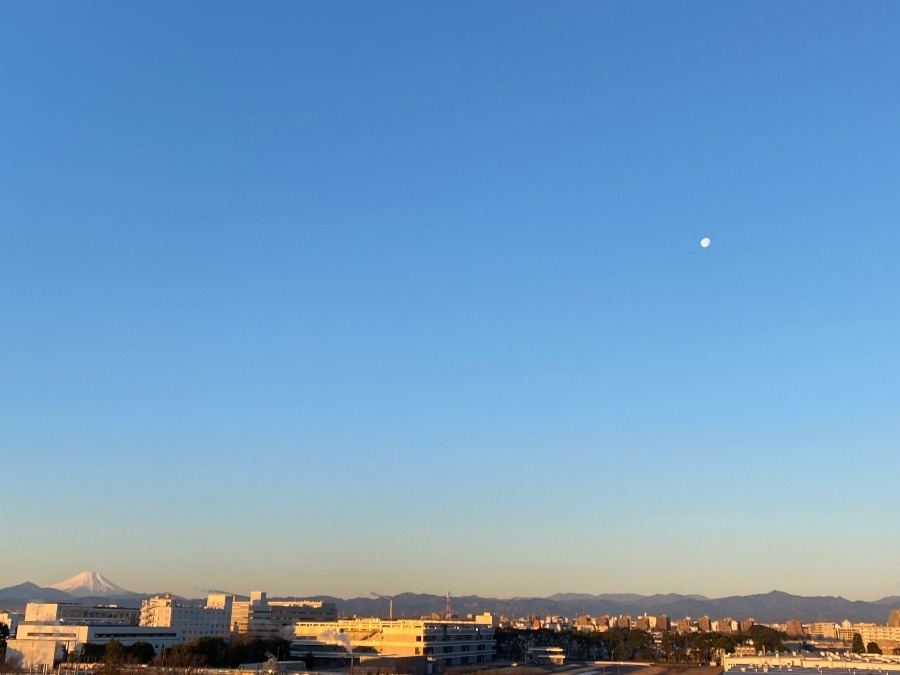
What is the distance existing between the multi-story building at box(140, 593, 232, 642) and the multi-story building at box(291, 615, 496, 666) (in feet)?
56.5

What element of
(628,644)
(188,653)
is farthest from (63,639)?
(628,644)

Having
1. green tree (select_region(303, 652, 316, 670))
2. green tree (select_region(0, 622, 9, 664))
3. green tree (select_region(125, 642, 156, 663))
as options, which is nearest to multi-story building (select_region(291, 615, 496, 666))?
green tree (select_region(303, 652, 316, 670))

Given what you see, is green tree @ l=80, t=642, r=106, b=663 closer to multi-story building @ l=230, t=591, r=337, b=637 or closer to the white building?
the white building

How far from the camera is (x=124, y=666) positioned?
6894 centimetres

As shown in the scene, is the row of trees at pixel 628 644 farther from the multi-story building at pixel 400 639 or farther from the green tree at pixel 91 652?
the green tree at pixel 91 652

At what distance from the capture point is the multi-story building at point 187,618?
370ft

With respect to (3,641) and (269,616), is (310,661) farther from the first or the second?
(269,616)

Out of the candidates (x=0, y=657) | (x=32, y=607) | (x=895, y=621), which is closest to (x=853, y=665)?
(x=0, y=657)

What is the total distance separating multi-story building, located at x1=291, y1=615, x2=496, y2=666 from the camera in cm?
9456

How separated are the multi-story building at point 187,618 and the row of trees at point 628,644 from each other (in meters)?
40.1

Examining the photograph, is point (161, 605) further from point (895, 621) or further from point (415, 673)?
point (895, 621)

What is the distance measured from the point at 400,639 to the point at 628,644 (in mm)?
42492

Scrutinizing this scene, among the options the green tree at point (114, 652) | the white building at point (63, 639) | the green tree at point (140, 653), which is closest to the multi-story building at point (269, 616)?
the white building at point (63, 639)

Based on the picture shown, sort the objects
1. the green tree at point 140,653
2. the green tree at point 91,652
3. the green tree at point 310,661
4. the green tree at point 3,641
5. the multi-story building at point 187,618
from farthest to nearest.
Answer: the multi-story building at point 187,618 < the green tree at point 310,661 < the green tree at point 91,652 < the green tree at point 140,653 < the green tree at point 3,641
